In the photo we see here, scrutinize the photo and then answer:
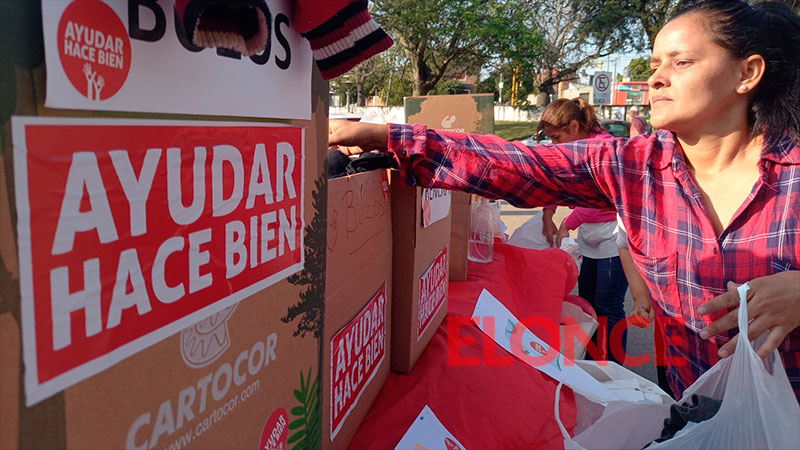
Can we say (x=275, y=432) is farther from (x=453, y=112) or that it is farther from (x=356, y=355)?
(x=453, y=112)

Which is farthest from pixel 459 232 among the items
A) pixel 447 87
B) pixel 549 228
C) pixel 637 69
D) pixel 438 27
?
pixel 637 69

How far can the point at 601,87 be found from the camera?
38.5 feet

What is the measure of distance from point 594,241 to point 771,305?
1.91 meters

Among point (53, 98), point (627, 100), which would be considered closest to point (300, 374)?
point (53, 98)

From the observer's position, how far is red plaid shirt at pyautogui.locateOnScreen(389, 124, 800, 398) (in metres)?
1.07

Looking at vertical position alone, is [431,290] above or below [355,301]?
below

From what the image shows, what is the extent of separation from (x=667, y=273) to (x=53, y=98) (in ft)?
4.00

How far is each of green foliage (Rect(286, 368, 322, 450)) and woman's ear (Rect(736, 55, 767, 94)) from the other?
1063 mm

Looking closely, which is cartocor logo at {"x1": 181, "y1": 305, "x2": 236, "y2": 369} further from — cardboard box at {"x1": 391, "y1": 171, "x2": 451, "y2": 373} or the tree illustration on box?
cardboard box at {"x1": 391, "y1": 171, "x2": 451, "y2": 373}

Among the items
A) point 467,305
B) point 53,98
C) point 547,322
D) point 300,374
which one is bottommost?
point 547,322

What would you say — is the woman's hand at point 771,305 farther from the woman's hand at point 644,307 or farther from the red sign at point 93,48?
the woman's hand at point 644,307

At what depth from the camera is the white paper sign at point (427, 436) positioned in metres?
1.14

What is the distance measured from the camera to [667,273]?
1211 mm

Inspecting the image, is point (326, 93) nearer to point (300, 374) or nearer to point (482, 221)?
point (300, 374)
